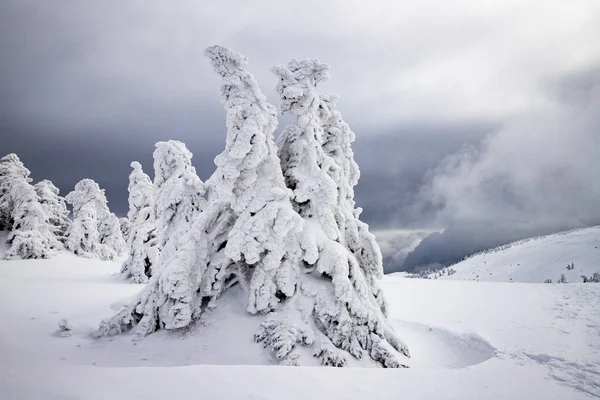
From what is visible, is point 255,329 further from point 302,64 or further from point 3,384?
point 302,64

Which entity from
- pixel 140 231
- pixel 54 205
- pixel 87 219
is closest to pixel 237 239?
pixel 140 231

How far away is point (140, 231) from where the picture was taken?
24.0m

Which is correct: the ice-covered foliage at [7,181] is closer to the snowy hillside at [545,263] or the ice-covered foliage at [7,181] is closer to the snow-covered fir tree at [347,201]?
the snow-covered fir tree at [347,201]

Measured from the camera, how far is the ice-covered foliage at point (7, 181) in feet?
97.1

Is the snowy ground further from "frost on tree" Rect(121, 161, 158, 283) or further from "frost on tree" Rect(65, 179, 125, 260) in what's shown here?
"frost on tree" Rect(65, 179, 125, 260)

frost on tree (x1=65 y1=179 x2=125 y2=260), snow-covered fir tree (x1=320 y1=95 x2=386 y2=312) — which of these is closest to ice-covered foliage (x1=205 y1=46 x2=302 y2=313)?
snow-covered fir tree (x1=320 y1=95 x2=386 y2=312)

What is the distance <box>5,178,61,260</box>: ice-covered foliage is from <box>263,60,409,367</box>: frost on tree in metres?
25.6

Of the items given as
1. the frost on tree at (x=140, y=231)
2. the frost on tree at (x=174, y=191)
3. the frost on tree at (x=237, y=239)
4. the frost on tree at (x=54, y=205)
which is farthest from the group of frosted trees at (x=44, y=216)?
the frost on tree at (x=237, y=239)

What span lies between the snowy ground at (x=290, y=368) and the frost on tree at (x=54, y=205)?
9135 millimetres

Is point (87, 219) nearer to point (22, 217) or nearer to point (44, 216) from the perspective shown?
point (44, 216)

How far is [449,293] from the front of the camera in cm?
2264

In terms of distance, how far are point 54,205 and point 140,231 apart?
15.7 metres

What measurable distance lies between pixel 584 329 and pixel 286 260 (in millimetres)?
14411

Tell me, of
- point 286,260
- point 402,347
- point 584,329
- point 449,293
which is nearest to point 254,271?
point 286,260
